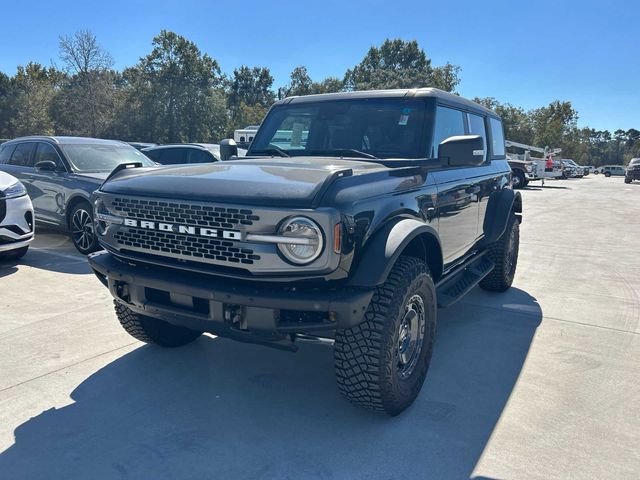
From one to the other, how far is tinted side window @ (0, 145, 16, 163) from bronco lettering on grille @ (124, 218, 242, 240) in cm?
695

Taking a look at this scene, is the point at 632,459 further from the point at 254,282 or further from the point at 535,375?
the point at 254,282

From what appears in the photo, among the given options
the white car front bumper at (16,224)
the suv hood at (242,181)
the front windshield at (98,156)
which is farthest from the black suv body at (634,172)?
the white car front bumper at (16,224)

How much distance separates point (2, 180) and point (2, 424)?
442cm

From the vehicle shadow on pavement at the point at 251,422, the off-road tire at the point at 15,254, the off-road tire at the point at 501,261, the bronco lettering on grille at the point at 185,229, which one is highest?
the bronco lettering on grille at the point at 185,229

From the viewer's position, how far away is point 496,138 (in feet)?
18.6

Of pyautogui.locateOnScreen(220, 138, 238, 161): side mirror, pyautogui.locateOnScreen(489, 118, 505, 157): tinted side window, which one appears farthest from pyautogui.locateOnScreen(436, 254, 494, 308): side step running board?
pyautogui.locateOnScreen(220, 138, 238, 161): side mirror

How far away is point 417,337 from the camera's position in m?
3.14

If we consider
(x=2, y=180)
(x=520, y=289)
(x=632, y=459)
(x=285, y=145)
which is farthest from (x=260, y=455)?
(x=2, y=180)

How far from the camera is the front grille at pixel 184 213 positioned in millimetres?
2545

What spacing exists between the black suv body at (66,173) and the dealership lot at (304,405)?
2.20 metres

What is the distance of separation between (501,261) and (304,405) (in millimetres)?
3086

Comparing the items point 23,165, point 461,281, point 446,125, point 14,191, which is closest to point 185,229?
point 446,125

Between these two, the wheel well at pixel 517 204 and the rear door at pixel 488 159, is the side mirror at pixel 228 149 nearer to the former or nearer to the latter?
the rear door at pixel 488 159

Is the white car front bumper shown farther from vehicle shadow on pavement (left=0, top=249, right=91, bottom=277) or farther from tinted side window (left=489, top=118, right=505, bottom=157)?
tinted side window (left=489, top=118, right=505, bottom=157)
